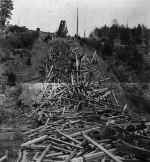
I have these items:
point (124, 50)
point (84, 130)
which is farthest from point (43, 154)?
point (124, 50)

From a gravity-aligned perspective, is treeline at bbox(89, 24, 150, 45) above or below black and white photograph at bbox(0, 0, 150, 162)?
above

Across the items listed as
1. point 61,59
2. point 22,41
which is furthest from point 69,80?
point 22,41

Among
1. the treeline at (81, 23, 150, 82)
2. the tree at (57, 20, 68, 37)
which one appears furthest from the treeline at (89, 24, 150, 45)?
the tree at (57, 20, 68, 37)

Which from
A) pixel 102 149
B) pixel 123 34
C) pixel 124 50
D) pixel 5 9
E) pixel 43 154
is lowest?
pixel 43 154

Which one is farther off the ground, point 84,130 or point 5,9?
point 5,9

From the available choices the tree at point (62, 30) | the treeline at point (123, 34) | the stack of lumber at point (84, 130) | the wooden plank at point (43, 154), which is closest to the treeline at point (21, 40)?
the tree at point (62, 30)

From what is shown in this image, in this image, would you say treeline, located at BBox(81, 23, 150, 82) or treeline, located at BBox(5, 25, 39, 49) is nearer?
treeline, located at BBox(81, 23, 150, 82)

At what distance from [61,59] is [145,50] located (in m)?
11.9

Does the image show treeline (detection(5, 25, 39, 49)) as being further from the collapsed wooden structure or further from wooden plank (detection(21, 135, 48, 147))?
wooden plank (detection(21, 135, 48, 147))

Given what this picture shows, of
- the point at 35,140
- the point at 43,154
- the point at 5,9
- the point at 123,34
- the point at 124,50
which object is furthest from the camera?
the point at 5,9

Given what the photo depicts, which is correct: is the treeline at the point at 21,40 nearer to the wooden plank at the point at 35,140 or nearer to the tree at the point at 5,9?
the tree at the point at 5,9

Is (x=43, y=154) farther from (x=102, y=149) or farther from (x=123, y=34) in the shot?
(x=123, y=34)

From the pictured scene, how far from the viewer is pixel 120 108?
1152 cm

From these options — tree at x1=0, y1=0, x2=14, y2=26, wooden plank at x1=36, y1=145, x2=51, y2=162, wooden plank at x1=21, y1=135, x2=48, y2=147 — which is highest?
tree at x1=0, y1=0, x2=14, y2=26
